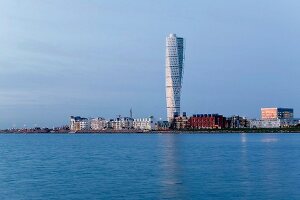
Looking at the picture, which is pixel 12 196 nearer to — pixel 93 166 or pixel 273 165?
pixel 93 166

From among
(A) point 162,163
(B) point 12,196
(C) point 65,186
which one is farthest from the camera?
(A) point 162,163

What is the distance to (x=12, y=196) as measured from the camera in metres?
27.9

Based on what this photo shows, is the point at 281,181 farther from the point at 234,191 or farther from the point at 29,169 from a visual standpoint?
the point at 29,169

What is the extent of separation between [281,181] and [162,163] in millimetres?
14834

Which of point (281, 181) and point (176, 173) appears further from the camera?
point (176, 173)

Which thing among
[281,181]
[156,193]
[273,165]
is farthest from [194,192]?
[273,165]

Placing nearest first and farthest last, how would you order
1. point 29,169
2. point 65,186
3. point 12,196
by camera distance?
point 12,196 → point 65,186 → point 29,169

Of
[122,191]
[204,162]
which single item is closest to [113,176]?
[122,191]

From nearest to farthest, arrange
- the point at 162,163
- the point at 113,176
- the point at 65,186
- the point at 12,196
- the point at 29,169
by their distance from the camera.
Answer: the point at 12,196
the point at 65,186
the point at 113,176
the point at 29,169
the point at 162,163

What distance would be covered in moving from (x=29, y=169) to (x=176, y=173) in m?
12.4

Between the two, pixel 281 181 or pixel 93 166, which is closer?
pixel 281 181

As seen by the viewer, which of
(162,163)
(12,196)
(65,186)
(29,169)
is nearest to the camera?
(12,196)

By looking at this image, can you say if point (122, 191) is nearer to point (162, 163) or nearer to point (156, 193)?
point (156, 193)

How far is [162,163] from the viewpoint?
45812mm
